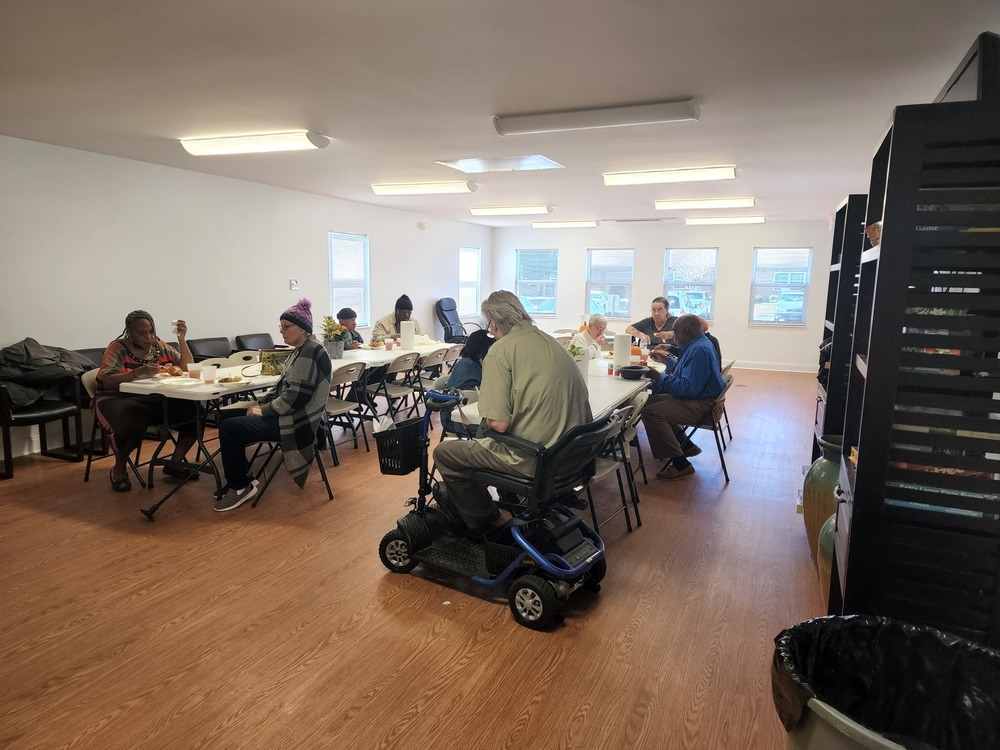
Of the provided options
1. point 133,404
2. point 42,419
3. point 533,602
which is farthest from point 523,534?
point 42,419

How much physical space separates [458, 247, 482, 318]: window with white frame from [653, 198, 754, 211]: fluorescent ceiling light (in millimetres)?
4455

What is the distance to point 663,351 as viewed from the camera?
5.33 metres

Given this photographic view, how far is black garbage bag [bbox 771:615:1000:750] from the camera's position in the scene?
1.42 m

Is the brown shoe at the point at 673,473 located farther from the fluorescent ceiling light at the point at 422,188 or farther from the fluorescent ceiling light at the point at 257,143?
the fluorescent ceiling light at the point at 422,188

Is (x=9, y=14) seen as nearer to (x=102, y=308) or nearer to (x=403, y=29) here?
(x=403, y=29)

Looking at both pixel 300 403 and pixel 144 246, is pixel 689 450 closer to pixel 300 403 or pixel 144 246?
pixel 300 403

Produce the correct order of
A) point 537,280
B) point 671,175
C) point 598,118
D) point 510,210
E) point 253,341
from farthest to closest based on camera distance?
1. point 537,280
2. point 510,210
3. point 253,341
4. point 671,175
5. point 598,118

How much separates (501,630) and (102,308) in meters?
4.95

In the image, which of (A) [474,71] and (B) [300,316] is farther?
(B) [300,316]

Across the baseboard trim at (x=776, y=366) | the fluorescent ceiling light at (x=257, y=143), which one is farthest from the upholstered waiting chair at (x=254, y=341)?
the baseboard trim at (x=776, y=366)

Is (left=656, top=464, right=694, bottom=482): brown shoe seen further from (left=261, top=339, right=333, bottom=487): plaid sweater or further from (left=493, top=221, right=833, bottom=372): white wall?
(left=493, top=221, right=833, bottom=372): white wall

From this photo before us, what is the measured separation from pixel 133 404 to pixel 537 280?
9389 millimetres

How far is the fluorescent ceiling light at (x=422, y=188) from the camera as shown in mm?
6551

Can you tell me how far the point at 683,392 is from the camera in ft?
14.3
